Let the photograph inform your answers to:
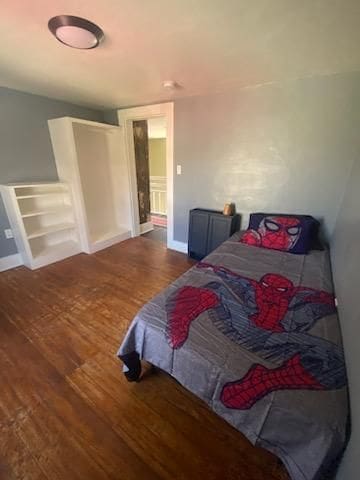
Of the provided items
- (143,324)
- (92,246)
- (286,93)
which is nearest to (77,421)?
(143,324)

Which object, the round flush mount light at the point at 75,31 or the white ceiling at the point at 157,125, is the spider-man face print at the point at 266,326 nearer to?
the round flush mount light at the point at 75,31

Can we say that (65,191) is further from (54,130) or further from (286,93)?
(286,93)

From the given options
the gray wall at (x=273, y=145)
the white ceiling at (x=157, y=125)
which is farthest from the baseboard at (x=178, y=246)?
the white ceiling at (x=157, y=125)

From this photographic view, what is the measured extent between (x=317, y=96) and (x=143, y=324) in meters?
2.53

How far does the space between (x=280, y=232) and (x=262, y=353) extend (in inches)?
57.3

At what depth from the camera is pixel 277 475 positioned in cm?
99

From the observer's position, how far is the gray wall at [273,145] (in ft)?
6.48

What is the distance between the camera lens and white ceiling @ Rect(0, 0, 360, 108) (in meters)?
A: 1.05

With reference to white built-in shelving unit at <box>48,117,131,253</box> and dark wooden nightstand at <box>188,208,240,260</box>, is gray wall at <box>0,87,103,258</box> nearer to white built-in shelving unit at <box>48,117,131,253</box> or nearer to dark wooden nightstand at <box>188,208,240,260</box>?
white built-in shelving unit at <box>48,117,131,253</box>

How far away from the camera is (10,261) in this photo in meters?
2.74

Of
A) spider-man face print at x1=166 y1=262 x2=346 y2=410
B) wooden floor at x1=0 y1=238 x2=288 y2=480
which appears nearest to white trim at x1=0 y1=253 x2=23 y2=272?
wooden floor at x1=0 y1=238 x2=288 y2=480

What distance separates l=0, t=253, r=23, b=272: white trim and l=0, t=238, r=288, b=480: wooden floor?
786mm

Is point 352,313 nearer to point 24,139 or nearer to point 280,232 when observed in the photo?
point 280,232

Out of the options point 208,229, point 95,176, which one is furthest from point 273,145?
point 95,176
